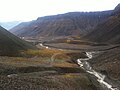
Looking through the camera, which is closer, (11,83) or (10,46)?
(11,83)

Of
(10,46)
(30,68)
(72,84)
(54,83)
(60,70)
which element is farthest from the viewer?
(10,46)

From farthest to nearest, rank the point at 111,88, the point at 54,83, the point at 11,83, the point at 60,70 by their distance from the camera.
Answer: the point at 60,70
the point at 111,88
the point at 54,83
the point at 11,83

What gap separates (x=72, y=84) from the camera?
6919 centimetres

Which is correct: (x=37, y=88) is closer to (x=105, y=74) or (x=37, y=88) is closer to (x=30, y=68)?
(x=30, y=68)

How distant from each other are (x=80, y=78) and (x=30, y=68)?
13.6 metres

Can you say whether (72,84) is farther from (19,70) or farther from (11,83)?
(11,83)

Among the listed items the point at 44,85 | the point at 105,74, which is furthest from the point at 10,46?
the point at 44,85

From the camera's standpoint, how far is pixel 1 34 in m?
130

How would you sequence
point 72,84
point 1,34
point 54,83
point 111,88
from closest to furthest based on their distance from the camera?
point 54,83 → point 72,84 → point 111,88 → point 1,34

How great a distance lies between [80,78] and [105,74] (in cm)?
1967

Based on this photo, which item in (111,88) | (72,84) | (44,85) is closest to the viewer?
(44,85)

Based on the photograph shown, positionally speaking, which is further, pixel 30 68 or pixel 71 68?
pixel 71 68

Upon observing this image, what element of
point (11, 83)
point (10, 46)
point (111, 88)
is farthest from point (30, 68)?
point (10, 46)

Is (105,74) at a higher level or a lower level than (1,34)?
lower
